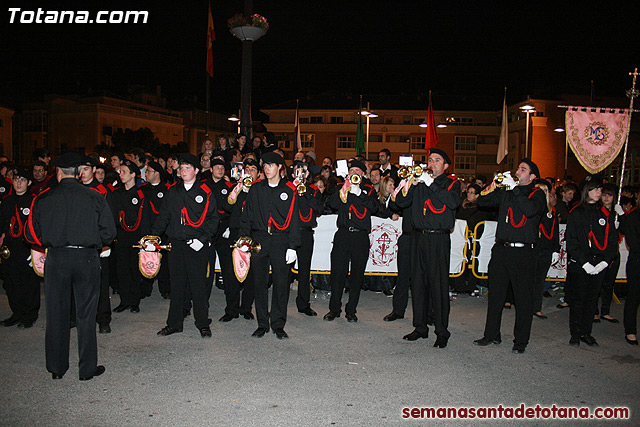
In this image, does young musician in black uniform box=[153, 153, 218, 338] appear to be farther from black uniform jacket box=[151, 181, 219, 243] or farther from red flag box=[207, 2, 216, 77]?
red flag box=[207, 2, 216, 77]

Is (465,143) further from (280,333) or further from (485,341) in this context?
(280,333)

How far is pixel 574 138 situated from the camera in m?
11.8

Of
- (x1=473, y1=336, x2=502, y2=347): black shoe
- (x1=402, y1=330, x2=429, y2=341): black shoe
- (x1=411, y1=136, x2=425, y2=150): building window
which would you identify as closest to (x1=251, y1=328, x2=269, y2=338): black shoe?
(x1=402, y1=330, x2=429, y2=341): black shoe

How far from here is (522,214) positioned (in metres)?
6.73

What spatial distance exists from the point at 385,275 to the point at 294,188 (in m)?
3.77

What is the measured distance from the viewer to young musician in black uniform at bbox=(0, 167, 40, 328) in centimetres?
746

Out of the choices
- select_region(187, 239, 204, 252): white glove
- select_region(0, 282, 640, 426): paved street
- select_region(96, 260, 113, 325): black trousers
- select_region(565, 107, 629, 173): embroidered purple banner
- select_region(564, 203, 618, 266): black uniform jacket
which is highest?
select_region(565, 107, 629, 173): embroidered purple banner

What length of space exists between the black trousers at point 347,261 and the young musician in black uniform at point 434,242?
1.18 m

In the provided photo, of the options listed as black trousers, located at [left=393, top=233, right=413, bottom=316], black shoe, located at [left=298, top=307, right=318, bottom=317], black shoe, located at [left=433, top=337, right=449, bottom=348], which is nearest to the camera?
black shoe, located at [left=433, top=337, right=449, bottom=348]

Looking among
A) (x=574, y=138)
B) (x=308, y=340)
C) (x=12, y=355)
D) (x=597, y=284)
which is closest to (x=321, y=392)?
(x=308, y=340)

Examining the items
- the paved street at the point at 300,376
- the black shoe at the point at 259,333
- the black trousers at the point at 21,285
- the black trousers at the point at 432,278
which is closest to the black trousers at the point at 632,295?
the paved street at the point at 300,376

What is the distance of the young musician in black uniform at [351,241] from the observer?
820 cm

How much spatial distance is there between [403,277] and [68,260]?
5145 millimetres

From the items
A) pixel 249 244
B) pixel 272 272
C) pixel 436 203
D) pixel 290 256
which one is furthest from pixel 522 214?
pixel 249 244
